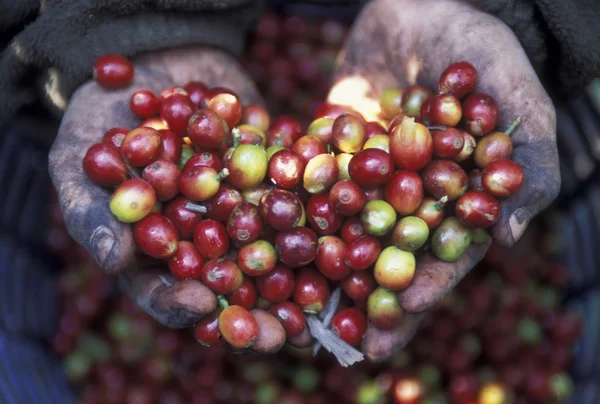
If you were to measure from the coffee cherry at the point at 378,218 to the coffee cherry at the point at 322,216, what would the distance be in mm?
120

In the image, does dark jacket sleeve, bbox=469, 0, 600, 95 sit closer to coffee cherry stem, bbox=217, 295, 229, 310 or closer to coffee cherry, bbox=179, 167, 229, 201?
coffee cherry, bbox=179, 167, 229, 201

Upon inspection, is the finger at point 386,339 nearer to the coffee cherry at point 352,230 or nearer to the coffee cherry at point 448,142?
the coffee cherry at point 352,230

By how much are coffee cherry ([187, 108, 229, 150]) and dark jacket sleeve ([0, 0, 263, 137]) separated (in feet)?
2.14

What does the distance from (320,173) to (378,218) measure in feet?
0.96

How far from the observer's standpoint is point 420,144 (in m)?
2.44


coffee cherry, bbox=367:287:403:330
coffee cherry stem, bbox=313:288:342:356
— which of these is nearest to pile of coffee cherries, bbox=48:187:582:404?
coffee cherry stem, bbox=313:288:342:356

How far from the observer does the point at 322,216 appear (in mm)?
2479

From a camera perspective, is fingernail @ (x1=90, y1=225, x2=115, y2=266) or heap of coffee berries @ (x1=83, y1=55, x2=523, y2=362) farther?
heap of coffee berries @ (x1=83, y1=55, x2=523, y2=362)

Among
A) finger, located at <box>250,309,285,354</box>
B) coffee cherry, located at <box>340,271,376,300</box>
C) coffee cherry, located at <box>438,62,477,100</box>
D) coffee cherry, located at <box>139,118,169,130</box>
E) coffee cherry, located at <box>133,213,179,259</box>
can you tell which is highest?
coffee cherry, located at <box>438,62,477,100</box>

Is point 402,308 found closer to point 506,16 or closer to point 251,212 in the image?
point 251,212

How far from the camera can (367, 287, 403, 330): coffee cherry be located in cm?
236

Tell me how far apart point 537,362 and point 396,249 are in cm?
181

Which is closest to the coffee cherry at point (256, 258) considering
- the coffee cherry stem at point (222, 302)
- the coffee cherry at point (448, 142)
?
the coffee cherry stem at point (222, 302)

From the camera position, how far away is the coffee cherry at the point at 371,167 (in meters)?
2.40
